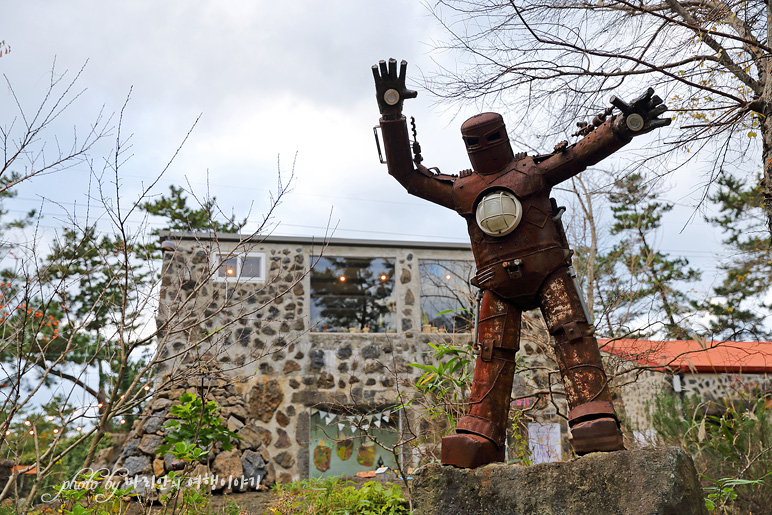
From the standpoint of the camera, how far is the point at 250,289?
29.1ft

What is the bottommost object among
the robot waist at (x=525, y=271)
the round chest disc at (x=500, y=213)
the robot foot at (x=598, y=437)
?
the robot foot at (x=598, y=437)

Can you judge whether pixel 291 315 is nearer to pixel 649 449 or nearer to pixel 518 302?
pixel 518 302

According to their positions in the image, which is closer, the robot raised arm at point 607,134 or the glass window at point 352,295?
the robot raised arm at point 607,134

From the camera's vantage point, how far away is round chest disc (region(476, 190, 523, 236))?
3314 millimetres

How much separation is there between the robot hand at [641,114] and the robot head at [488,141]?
61 cm

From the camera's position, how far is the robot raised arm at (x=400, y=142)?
3379 mm

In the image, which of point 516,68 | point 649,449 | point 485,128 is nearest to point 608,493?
point 649,449

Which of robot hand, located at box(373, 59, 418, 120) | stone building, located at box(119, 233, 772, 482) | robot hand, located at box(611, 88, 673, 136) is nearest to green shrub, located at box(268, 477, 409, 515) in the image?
stone building, located at box(119, 233, 772, 482)

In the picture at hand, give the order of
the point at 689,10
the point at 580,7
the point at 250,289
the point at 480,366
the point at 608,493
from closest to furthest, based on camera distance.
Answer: the point at 608,493
the point at 480,366
the point at 580,7
the point at 689,10
the point at 250,289

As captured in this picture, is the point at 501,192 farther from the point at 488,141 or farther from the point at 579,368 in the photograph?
the point at 579,368

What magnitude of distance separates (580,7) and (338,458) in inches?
269

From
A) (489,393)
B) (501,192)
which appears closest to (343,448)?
(489,393)

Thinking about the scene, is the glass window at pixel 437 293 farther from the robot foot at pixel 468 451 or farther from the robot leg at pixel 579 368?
the robot foot at pixel 468 451

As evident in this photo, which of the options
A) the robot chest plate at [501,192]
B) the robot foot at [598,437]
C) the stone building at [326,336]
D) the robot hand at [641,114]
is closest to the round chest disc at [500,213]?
the robot chest plate at [501,192]
